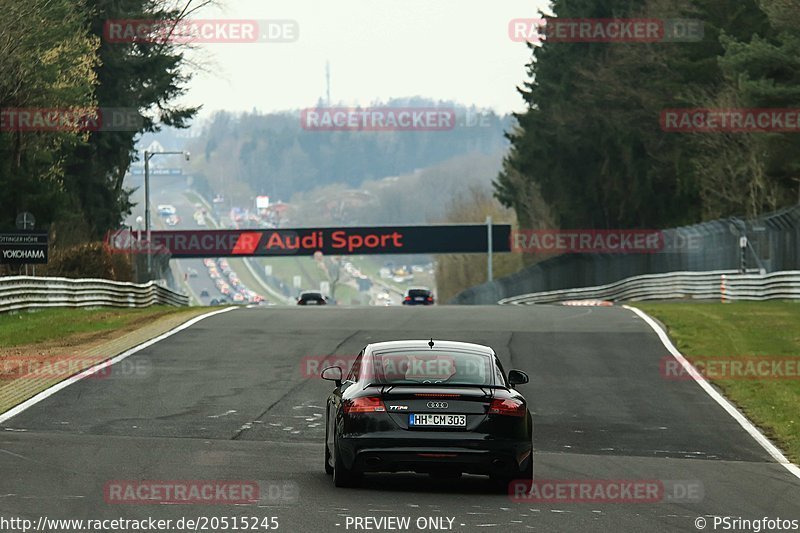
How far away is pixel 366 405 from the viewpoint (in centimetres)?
1236

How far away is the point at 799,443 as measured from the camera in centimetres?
1744

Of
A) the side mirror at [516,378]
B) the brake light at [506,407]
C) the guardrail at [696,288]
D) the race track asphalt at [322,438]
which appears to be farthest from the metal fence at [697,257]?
the brake light at [506,407]

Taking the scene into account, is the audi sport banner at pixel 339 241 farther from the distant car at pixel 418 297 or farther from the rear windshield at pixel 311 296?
the rear windshield at pixel 311 296

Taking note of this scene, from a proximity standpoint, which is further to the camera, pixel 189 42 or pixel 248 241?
pixel 248 241

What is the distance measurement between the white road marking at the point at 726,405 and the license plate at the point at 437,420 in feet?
13.4

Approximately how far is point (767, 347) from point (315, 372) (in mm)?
9534

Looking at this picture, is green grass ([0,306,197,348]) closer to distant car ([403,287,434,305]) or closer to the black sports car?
the black sports car

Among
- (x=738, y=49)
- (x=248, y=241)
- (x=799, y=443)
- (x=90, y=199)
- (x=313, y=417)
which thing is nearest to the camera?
(x=799, y=443)

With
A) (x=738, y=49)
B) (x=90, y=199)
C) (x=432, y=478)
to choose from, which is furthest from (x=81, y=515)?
(x=90, y=199)

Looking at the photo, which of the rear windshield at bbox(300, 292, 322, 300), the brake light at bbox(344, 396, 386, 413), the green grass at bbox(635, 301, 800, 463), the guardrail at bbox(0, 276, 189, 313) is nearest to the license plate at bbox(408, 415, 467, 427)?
the brake light at bbox(344, 396, 386, 413)

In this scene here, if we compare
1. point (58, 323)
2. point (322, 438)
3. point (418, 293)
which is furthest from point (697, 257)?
point (322, 438)

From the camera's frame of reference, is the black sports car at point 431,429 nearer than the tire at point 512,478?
Yes

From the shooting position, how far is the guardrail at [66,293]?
36.4 m

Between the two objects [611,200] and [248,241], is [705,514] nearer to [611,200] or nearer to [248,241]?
[611,200]
